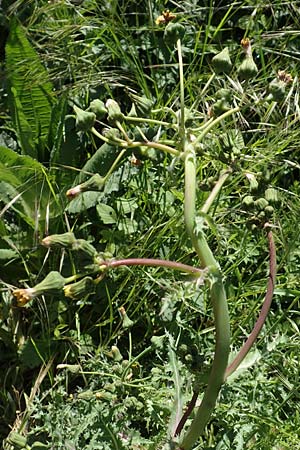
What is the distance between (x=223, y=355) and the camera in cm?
153

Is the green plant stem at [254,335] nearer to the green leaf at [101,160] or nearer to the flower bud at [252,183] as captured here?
the flower bud at [252,183]

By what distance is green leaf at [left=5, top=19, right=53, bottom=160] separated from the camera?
229cm

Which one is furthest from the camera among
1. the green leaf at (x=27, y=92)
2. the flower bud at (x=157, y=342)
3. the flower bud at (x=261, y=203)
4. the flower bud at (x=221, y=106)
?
the green leaf at (x=27, y=92)

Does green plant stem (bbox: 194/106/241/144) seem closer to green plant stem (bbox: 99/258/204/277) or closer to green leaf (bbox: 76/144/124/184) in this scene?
green plant stem (bbox: 99/258/204/277)

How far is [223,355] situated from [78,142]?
1.00 metres

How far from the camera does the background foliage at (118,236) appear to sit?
1999mm

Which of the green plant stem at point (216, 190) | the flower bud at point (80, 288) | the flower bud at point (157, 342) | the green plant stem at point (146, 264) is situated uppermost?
the green plant stem at point (216, 190)

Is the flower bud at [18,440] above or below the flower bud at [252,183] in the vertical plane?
below

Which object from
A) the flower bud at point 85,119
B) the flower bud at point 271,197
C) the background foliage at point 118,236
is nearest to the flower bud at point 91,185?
the flower bud at point 85,119

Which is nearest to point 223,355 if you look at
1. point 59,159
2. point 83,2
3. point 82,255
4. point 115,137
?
point 82,255

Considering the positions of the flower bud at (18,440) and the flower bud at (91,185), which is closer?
the flower bud at (91,185)

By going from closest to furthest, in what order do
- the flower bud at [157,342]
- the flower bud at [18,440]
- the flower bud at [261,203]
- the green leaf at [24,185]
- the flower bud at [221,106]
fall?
the flower bud at [221,106] → the flower bud at [261,203] → the flower bud at [18,440] → the flower bud at [157,342] → the green leaf at [24,185]

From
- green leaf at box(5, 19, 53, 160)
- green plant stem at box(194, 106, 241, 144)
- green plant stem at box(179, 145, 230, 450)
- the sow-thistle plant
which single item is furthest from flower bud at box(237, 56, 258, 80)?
green leaf at box(5, 19, 53, 160)

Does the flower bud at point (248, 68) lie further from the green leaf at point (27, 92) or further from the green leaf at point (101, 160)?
the green leaf at point (27, 92)
